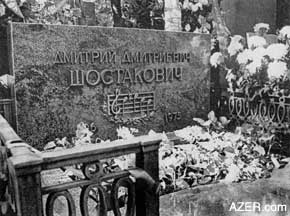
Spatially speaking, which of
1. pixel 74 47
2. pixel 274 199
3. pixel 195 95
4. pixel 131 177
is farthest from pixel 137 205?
pixel 195 95

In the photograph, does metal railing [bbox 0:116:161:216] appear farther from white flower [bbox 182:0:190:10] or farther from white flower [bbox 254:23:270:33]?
white flower [bbox 182:0:190:10]

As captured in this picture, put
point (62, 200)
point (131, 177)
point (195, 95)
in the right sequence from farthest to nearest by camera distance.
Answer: point (195, 95) → point (62, 200) → point (131, 177)

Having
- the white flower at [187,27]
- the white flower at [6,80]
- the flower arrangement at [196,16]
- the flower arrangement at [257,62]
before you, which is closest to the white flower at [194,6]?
the flower arrangement at [196,16]

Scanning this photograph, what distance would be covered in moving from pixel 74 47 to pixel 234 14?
105 cm

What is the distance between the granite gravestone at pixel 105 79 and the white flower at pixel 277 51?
1.72 feet

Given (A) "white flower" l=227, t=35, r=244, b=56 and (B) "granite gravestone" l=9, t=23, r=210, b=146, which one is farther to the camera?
(A) "white flower" l=227, t=35, r=244, b=56

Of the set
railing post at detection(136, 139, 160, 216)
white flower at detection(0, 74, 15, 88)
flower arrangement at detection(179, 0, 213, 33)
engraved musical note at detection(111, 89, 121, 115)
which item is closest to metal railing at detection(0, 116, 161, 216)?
railing post at detection(136, 139, 160, 216)

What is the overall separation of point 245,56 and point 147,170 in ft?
5.46

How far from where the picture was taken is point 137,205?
2.31ft

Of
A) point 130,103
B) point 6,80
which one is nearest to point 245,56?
point 130,103

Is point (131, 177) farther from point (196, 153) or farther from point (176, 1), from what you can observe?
point (176, 1)

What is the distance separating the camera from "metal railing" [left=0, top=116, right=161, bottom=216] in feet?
1.81

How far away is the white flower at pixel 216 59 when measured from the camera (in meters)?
2.37

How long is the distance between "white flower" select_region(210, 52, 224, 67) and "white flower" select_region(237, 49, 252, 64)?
0.56ft
